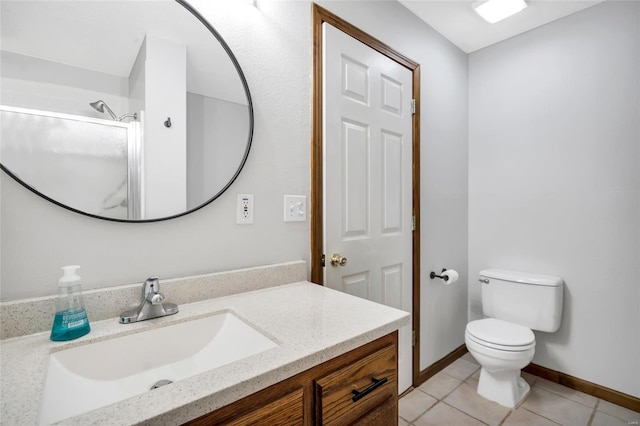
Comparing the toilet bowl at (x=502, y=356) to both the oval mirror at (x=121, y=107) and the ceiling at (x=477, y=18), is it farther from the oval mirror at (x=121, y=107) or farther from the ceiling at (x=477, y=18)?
the ceiling at (x=477, y=18)

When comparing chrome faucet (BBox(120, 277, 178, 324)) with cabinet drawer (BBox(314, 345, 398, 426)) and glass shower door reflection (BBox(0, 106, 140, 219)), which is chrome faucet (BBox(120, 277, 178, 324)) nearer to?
glass shower door reflection (BBox(0, 106, 140, 219))

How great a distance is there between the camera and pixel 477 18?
2.03 metres

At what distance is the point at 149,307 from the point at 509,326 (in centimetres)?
199

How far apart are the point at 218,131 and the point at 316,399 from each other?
3.06ft

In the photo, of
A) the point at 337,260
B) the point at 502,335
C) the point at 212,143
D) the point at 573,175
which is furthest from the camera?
the point at 573,175

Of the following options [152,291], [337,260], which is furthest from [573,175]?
[152,291]

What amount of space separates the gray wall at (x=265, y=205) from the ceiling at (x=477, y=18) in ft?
0.26

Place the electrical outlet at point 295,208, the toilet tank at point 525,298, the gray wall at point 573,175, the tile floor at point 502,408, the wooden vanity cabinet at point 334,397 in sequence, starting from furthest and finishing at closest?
the toilet tank at point 525,298, the gray wall at point 573,175, the tile floor at point 502,408, the electrical outlet at point 295,208, the wooden vanity cabinet at point 334,397

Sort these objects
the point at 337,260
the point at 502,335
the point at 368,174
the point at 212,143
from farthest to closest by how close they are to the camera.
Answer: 1. the point at 502,335
2. the point at 368,174
3. the point at 337,260
4. the point at 212,143

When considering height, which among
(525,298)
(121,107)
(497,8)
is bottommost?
(525,298)

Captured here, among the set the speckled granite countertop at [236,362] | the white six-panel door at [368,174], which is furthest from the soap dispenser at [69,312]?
the white six-panel door at [368,174]

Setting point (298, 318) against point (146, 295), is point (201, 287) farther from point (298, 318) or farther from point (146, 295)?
point (298, 318)

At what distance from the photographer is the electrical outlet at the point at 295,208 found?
1.34 m

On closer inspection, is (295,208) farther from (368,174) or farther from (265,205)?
A: (368,174)
